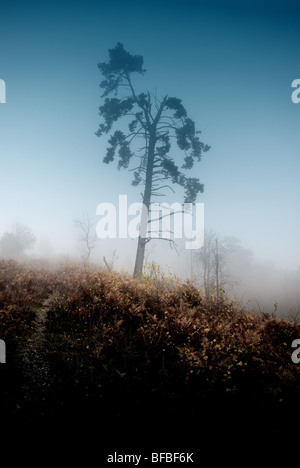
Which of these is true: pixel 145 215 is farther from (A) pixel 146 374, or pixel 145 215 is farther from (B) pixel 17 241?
(B) pixel 17 241

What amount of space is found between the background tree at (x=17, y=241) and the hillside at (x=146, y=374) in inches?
1568

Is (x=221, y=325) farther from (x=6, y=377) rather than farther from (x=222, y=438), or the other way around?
(x=6, y=377)

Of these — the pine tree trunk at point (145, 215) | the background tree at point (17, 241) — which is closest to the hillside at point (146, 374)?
the pine tree trunk at point (145, 215)

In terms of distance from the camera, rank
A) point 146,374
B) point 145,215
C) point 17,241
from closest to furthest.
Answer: point 146,374 < point 145,215 < point 17,241

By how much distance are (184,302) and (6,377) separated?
173 inches

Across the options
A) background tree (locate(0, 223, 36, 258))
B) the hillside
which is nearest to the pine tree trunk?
the hillside

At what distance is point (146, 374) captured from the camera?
3.42m

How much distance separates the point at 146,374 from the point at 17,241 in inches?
1759

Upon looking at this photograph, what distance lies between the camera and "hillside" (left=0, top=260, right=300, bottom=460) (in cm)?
260

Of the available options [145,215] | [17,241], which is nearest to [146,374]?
[145,215]

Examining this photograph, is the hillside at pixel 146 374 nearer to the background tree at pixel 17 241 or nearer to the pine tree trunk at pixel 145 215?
the pine tree trunk at pixel 145 215
